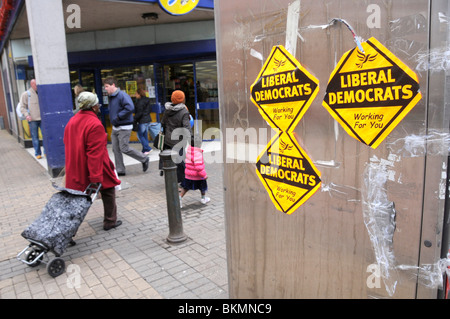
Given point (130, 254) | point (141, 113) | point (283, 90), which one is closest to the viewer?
point (283, 90)

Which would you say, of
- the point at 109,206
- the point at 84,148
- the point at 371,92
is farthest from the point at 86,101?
the point at 371,92

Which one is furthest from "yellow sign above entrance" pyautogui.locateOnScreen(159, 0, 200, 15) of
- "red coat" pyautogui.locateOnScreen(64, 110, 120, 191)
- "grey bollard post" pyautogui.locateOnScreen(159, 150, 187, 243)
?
"grey bollard post" pyautogui.locateOnScreen(159, 150, 187, 243)

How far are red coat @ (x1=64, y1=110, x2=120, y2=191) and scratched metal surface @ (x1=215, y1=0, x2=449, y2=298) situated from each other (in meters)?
2.27

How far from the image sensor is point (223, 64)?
2.15 meters

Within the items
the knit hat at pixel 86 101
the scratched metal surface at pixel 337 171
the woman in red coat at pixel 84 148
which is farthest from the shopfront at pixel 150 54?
the scratched metal surface at pixel 337 171

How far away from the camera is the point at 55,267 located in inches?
138

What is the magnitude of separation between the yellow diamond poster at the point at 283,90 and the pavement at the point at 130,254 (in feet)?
6.27

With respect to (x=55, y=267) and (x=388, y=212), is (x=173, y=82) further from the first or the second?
(x=388, y=212)

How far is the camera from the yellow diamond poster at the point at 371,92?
1317 mm

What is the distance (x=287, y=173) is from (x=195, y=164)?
3300 millimetres

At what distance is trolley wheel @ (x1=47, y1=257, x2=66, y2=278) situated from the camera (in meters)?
3.47

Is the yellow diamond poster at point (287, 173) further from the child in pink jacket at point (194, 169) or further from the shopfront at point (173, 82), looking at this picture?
the shopfront at point (173, 82)

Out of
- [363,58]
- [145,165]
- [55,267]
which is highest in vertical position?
[363,58]
